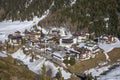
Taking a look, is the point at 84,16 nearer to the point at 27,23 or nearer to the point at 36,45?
the point at 36,45

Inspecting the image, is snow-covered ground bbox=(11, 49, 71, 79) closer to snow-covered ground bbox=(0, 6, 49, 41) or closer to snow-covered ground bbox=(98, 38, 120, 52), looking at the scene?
snow-covered ground bbox=(98, 38, 120, 52)

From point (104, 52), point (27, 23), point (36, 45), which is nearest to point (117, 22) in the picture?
point (104, 52)

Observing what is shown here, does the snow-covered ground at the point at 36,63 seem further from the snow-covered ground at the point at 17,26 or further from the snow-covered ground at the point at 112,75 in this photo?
the snow-covered ground at the point at 17,26

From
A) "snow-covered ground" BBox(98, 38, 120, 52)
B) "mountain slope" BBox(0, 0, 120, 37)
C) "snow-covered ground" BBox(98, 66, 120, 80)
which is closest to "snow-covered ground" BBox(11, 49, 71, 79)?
"snow-covered ground" BBox(98, 66, 120, 80)

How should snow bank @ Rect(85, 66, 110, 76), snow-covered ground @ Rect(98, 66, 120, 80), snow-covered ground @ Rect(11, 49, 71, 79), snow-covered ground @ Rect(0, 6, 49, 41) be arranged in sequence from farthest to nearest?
snow-covered ground @ Rect(0, 6, 49, 41), snow bank @ Rect(85, 66, 110, 76), snow-covered ground @ Rect(11, 49, 71, 79), snow-covered ground @ Rect(98, 66, 120, 80)

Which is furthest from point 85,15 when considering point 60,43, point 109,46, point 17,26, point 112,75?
point 112,75

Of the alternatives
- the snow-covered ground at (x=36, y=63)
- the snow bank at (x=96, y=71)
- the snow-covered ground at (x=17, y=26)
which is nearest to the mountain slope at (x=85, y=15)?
the snow-covered ground at (x=17, y=26)

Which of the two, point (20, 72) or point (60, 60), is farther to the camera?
point (60, 60)

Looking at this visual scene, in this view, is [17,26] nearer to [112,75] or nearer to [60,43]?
[60,43]
